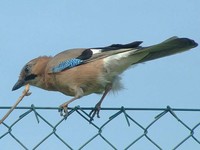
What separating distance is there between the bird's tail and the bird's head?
1163mm

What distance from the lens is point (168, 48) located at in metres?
5.65

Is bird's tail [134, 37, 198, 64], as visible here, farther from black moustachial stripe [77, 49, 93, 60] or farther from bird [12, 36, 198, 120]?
black moustachial stripe [77, 49, 93, 60]

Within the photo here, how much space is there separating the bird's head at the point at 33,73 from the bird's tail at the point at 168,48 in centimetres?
116

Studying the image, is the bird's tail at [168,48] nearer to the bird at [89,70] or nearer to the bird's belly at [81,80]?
the bird at [89,70]

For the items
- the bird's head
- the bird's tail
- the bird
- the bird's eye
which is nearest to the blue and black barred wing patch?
the bird

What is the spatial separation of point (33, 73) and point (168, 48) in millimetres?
1724

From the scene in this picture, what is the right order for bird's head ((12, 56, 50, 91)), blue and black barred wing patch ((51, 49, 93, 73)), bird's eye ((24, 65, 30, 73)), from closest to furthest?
blue and black barred wing patch ((51, 49, 93, 73)), bird's head ((12, 56, 50, 91)), bird's eye ((24, 65, 30, 73))

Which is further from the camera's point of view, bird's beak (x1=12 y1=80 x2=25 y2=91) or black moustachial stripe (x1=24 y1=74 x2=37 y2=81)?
black moustachial stripe (x1=24 y1=74 x2=37 y2=81)

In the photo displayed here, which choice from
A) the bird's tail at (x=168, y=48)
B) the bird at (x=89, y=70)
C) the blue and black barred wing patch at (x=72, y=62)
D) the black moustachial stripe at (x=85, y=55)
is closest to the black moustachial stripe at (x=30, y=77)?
the bird at (x=89, y=70)

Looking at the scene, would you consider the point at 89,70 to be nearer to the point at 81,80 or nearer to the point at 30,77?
the point at 81,80

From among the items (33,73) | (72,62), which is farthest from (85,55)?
(33,73)

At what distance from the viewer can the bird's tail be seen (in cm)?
536

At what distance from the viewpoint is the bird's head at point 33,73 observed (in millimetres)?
6555

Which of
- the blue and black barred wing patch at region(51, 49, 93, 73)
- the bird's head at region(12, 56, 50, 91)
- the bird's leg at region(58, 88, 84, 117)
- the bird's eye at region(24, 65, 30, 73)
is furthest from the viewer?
the bird's eye at region(24, 65, 30, 73)
